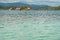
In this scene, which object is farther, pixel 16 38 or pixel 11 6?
pixel 11 6

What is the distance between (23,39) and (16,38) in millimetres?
585

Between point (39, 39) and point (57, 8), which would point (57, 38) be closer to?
point (39, 39)

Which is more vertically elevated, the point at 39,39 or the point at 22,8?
the point at 39,39

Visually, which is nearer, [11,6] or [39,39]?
[39,39]

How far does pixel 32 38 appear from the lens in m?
14.4

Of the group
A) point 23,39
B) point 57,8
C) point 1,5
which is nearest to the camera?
point 23,39

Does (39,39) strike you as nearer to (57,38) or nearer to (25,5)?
(57,38)

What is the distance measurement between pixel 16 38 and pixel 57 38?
286 centimetres

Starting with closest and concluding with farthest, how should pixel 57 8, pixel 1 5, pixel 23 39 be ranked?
pixel 23 39 → pixel 57 8 → pixel 1 5

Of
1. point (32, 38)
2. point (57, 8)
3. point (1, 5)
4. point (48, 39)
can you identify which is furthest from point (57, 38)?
point (1, 5)

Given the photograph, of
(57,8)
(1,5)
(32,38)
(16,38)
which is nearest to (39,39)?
(32,38)

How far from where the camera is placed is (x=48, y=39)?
1401cm

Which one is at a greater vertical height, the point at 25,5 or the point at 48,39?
the point at 48,39

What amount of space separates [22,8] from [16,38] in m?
138
